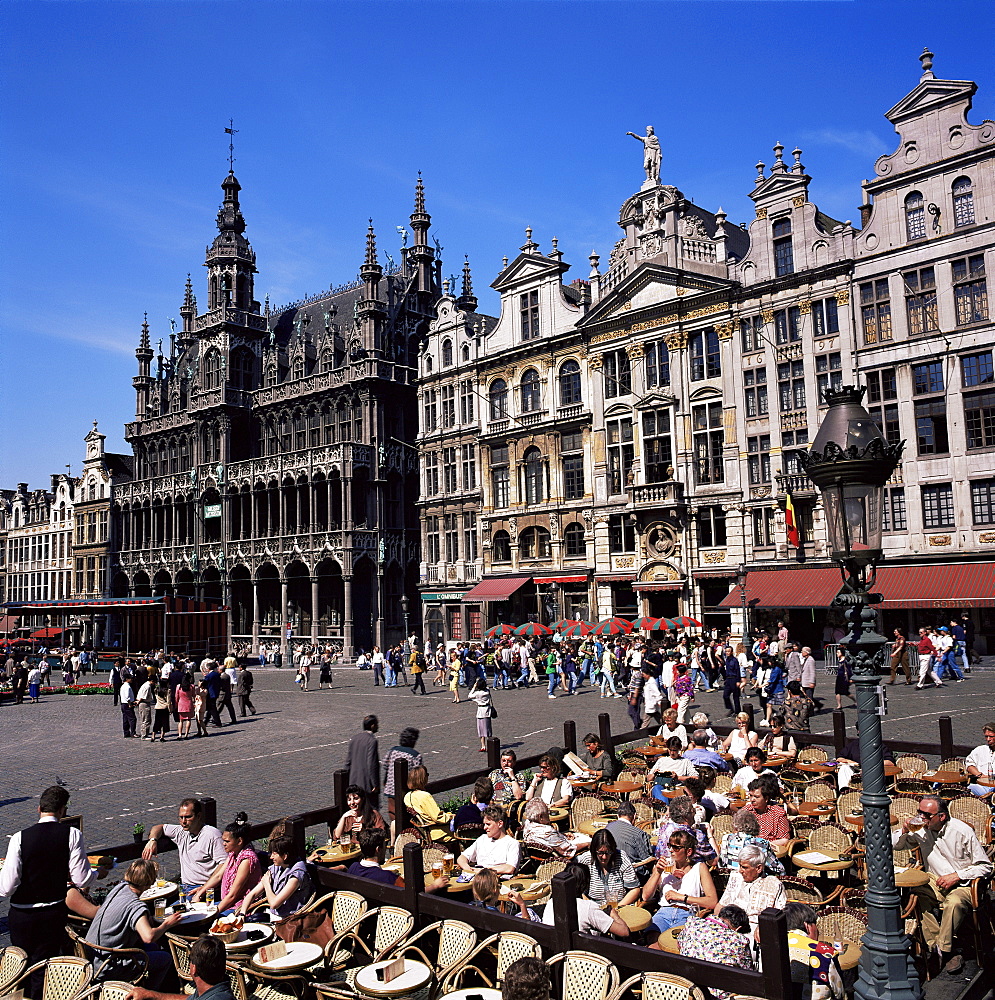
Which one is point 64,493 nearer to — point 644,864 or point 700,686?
point 700,686

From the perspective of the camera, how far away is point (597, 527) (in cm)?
4303

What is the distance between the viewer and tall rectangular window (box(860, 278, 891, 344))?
113 ft

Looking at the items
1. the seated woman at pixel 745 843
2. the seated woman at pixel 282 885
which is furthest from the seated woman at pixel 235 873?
the seated woman at pixel 745 843

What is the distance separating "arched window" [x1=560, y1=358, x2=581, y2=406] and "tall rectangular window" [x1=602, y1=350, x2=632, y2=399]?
1916mm

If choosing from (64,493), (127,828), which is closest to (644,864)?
(127,828)

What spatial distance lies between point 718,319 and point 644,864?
33363 millimetres

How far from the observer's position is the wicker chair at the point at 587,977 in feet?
21.9

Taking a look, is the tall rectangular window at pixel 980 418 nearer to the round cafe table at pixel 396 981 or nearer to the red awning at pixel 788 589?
the red awning at pixel 788 589

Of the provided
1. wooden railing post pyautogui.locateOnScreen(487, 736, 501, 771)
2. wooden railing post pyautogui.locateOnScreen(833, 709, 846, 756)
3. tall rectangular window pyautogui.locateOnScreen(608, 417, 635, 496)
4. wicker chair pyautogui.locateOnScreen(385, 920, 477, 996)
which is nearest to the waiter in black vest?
wicker chair pyautogui.locateOnScreen(385, 920, 477, 996)

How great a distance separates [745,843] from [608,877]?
1.39 m

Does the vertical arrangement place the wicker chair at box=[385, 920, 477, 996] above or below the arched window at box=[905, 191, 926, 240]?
below

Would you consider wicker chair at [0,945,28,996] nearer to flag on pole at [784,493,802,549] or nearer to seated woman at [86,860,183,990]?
seated woman at [86,860,183,990]

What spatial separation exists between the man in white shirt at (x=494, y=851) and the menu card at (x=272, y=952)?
2.36 meters

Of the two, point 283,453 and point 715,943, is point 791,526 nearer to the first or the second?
point 715,943
